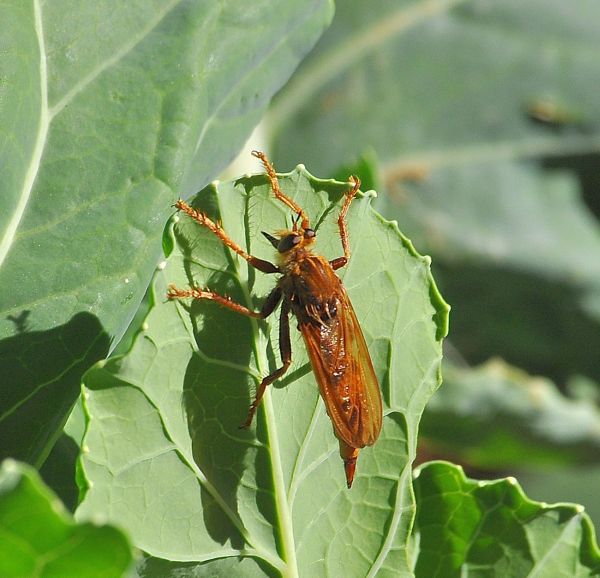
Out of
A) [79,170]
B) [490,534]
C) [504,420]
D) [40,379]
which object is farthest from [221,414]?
[504,420]

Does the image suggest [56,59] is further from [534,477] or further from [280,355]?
[534,477]

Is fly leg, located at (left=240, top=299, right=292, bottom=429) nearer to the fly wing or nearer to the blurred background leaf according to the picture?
the fly wing

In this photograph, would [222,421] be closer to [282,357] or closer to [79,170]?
[282,357]

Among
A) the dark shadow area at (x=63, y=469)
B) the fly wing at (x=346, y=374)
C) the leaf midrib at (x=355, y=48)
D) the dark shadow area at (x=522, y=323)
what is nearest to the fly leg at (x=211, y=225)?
the fly wing at (x=346, y=374)

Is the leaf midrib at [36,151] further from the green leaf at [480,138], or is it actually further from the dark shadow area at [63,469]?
the green leaf at [480,138]

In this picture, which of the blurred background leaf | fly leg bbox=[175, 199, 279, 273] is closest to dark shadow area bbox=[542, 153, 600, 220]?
the blurred background leaf

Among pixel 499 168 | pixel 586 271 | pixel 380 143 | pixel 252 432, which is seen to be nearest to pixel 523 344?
pixel 586 271
